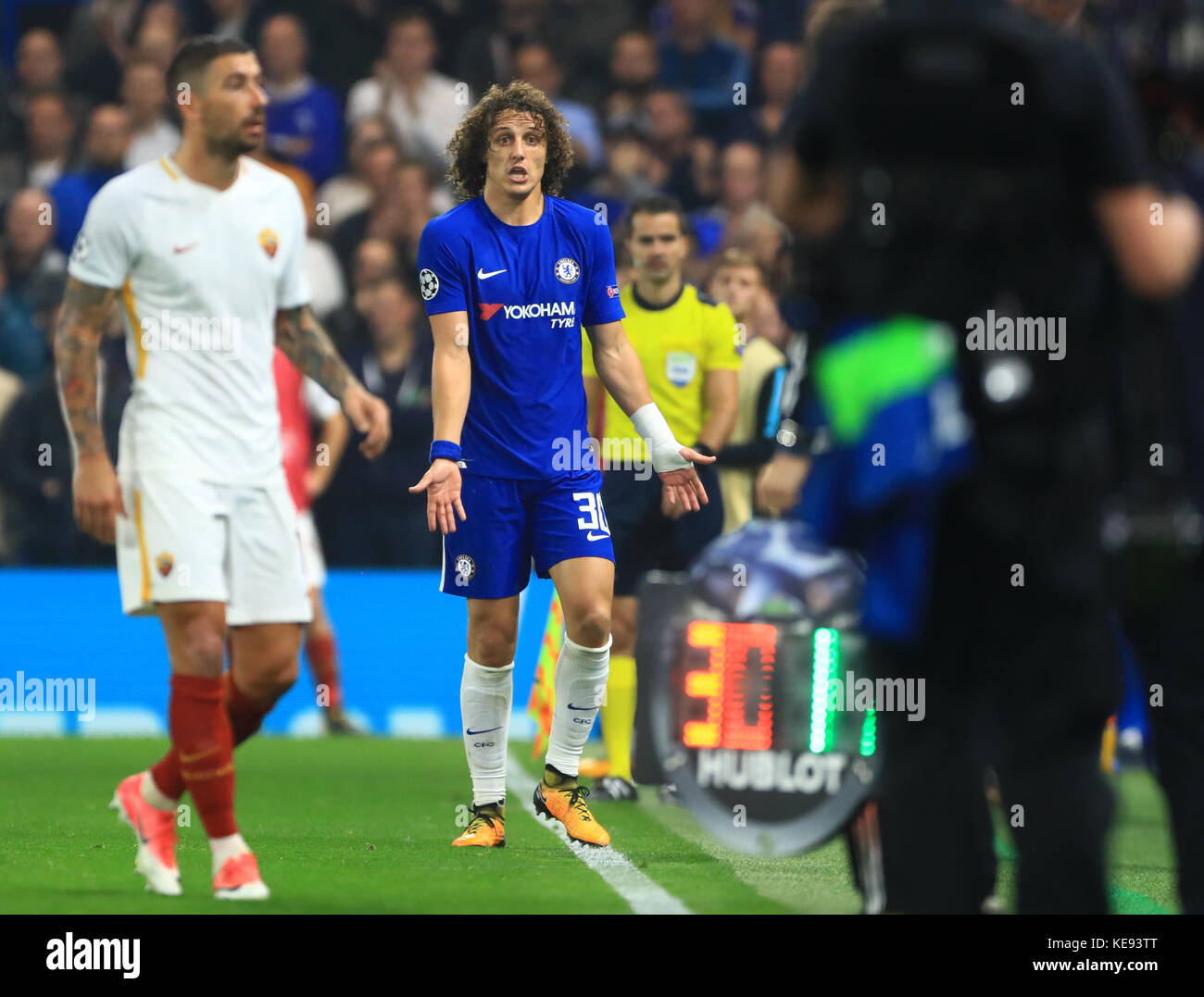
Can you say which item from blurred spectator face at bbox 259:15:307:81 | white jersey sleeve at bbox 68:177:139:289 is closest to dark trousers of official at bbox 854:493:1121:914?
white jersey sleeve at bbox 68:177:139:289

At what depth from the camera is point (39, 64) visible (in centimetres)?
1522

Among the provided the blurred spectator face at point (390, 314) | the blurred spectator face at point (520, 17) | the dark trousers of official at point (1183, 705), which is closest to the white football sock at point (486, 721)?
the dark trousers of official at point (1183, 705)

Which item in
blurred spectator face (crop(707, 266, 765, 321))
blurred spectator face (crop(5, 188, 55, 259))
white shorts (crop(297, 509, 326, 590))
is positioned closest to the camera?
blurred spectator face (crop(707, 266, 765, 321))

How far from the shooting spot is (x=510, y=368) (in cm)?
729

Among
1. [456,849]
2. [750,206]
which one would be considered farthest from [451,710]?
[456,849]

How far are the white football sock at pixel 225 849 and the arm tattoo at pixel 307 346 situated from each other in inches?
53.7

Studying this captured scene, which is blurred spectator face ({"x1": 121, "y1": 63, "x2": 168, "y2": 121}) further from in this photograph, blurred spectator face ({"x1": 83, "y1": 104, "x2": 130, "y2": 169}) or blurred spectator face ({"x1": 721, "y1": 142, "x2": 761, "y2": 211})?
blurred spectator face ({"x1": 721, "y1": 142, "x2": 761, "y2": 211})

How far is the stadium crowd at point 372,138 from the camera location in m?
13.1

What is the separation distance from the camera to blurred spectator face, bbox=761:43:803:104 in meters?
15.1

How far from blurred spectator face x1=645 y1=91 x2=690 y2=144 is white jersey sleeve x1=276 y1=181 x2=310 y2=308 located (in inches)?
338

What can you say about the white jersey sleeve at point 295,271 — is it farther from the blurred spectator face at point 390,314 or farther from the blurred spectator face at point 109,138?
the blurred spectator face at point 109,138

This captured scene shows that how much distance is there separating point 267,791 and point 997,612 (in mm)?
6092

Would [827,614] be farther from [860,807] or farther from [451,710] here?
[451,710]
